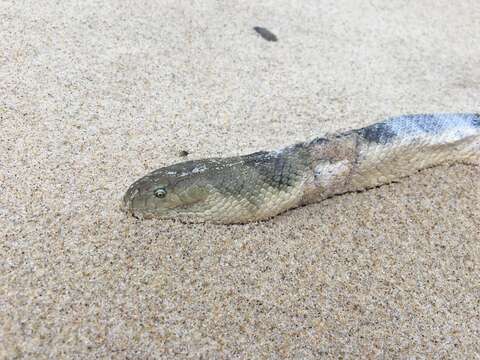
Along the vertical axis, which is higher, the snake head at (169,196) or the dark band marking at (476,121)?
the dark band marking at (476,121)

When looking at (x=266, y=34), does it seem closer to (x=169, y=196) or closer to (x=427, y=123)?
(x=427, y=123)

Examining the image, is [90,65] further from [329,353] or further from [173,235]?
[329,353]

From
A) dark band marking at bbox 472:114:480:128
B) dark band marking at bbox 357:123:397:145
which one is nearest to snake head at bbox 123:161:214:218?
dark band marking at bbox 357:123:397:145

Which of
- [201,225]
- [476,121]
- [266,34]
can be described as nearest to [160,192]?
[201,225]

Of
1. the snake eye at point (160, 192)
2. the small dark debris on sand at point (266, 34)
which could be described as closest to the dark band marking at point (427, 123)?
the snake eye at point (160, 192)

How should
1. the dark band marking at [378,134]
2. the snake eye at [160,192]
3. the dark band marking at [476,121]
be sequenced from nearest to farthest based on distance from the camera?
the snake eye at [160,192]
the dark band marking at [378,134]
the dark band marking at [476,121]

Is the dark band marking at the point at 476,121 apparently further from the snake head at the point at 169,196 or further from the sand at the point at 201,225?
the snake head at the point at 169,196
